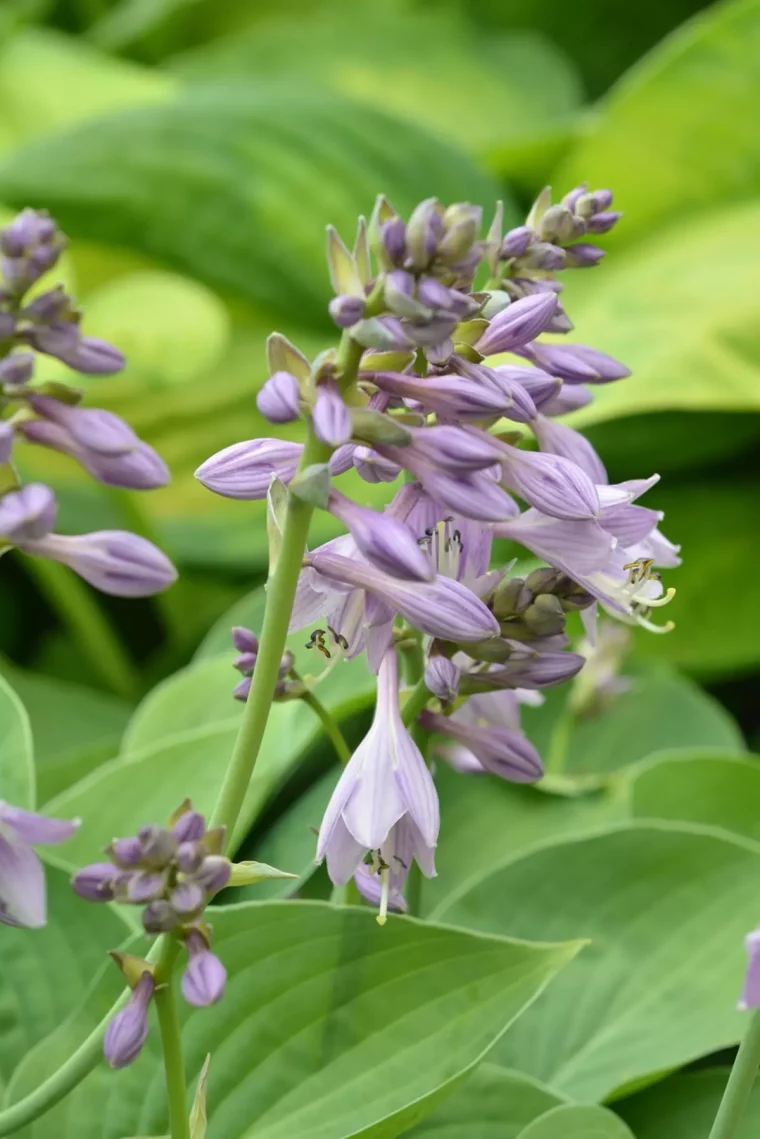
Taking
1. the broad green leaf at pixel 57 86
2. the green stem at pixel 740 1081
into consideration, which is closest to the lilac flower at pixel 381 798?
the green stem at pixel 740 1081

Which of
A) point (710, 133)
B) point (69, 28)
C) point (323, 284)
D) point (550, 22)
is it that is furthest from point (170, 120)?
point (69, 28)

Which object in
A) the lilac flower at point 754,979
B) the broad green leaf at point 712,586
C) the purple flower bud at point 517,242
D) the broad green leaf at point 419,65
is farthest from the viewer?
the broad green leaf at point 419,65

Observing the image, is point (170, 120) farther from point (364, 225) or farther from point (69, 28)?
point (69, 28)

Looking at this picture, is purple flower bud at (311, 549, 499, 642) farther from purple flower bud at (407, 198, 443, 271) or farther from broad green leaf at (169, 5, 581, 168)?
broad green leaf at (169, 5, 581, 168)

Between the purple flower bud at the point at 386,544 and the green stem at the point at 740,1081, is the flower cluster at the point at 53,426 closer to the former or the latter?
the purple flower bud at the point at 386,544

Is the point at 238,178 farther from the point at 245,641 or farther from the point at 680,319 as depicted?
the point at 245,641

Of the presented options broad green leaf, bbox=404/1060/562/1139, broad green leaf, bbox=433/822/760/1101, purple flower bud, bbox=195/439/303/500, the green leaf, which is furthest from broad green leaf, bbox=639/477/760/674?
purple flower bud, bbox=195/439/303/500
